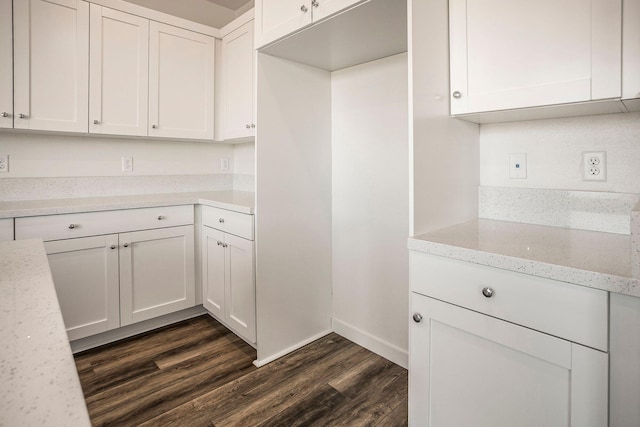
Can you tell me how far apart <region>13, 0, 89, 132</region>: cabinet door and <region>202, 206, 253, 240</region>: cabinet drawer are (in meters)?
0.92

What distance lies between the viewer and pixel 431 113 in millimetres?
1352

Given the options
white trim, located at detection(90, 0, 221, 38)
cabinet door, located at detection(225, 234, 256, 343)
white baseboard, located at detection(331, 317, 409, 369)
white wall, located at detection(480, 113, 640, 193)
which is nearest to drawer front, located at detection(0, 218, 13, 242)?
cabinet door, located at detection(225, 234, 256, 343)

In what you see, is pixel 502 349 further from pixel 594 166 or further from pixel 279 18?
pixel 279 18

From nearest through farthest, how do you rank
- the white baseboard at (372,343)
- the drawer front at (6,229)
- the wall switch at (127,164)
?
the drawer front at (6,229), the white baseboard at (372,343), the wall switch at (127,164)

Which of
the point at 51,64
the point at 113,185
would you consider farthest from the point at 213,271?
the point at 51,64

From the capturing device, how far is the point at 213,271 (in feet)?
8.19

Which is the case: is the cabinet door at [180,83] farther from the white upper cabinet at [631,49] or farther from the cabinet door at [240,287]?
the white upper cabinet at [631,49]

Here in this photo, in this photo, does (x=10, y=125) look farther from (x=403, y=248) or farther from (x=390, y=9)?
(x=403, y=248)

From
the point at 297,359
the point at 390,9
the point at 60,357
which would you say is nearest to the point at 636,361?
the point at 60,357

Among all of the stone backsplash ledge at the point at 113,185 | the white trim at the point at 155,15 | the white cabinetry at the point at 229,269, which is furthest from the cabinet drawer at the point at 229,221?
the white trim at the point at 155,15

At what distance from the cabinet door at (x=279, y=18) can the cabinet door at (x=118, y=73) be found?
1.00 m

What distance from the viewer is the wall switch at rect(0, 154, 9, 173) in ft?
7.30

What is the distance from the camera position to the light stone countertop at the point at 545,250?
2.91 feet

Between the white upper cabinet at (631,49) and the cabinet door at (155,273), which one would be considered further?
the cabinet door at (155,273)
